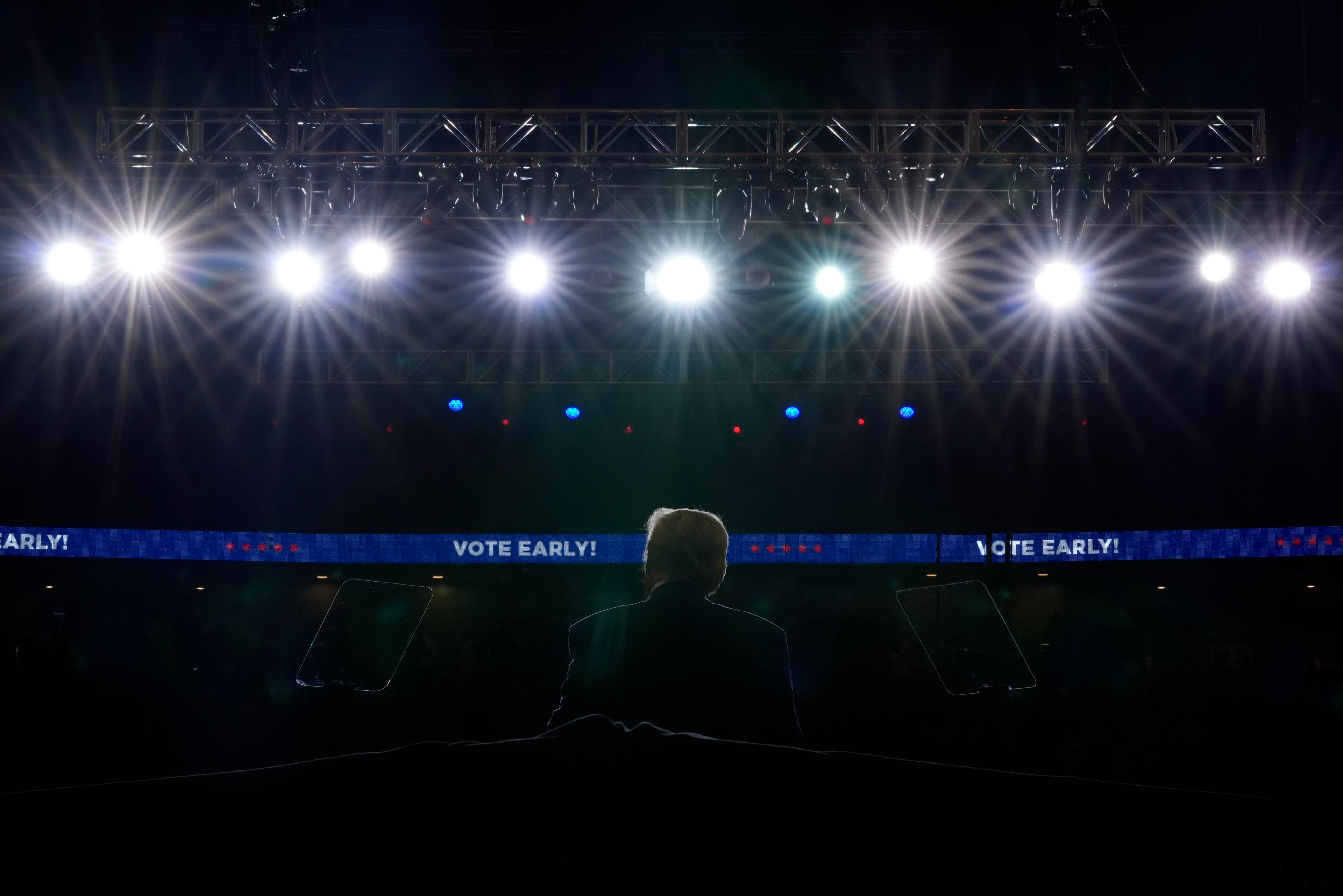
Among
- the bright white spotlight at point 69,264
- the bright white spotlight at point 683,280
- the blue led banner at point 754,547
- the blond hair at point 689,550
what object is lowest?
the blond hair at point 689,550

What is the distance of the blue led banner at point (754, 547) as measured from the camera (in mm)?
10359

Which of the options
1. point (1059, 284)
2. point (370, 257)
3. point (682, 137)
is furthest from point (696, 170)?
point (1059, 284)

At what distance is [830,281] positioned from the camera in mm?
8430

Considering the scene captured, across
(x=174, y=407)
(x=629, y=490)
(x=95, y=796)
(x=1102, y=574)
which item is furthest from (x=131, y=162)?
(x=1102, y=574)

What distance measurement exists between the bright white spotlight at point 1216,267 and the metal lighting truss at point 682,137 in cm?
102

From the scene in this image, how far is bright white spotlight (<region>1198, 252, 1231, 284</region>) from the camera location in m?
7.31

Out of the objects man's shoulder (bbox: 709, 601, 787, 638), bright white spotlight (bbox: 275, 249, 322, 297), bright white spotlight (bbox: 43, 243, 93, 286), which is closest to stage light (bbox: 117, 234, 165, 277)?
bright white spotlight (bbox: 43, 243, 93, 286)

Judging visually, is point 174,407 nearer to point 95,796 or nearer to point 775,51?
point 775,51

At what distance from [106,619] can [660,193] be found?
858 cm

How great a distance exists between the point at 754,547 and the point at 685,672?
910 cm

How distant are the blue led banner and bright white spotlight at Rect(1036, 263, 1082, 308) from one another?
3121mm

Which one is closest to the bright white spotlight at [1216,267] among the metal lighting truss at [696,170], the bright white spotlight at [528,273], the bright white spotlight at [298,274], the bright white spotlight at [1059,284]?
the metal lighting truss at [696,170]

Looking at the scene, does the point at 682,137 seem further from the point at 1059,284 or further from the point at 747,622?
the point at 747,622

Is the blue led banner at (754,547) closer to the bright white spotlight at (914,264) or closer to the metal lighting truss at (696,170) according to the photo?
the bright white spotlight at (914,264)
